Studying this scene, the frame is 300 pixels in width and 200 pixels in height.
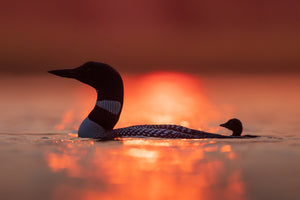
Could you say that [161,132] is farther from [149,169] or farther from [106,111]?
[149,169]

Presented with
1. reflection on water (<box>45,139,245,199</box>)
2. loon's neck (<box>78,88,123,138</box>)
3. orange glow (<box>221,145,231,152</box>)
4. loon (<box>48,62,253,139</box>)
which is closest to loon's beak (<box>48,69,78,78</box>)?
loon (<box>48,62,253,139</box>)

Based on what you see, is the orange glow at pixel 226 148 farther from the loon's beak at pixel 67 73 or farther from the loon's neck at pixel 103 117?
the loon's beak at pixel 67 73

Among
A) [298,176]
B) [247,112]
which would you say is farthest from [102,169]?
[247,112]

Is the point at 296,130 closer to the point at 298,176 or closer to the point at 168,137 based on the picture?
the point at 168,137

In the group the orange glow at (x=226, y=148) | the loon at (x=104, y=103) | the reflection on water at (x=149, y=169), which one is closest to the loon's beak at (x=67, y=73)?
the loon at (x=104, y=103)

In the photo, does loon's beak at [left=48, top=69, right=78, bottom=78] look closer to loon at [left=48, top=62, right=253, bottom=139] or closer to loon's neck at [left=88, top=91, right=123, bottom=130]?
loon at [left=48, top=62, right=253, bottom=139]

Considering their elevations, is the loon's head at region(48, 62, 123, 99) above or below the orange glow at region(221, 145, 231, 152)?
above

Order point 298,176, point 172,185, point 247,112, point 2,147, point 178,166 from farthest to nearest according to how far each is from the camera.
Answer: point 247,112
point 2,147
point 178,166
point 298,176
point 172,185
